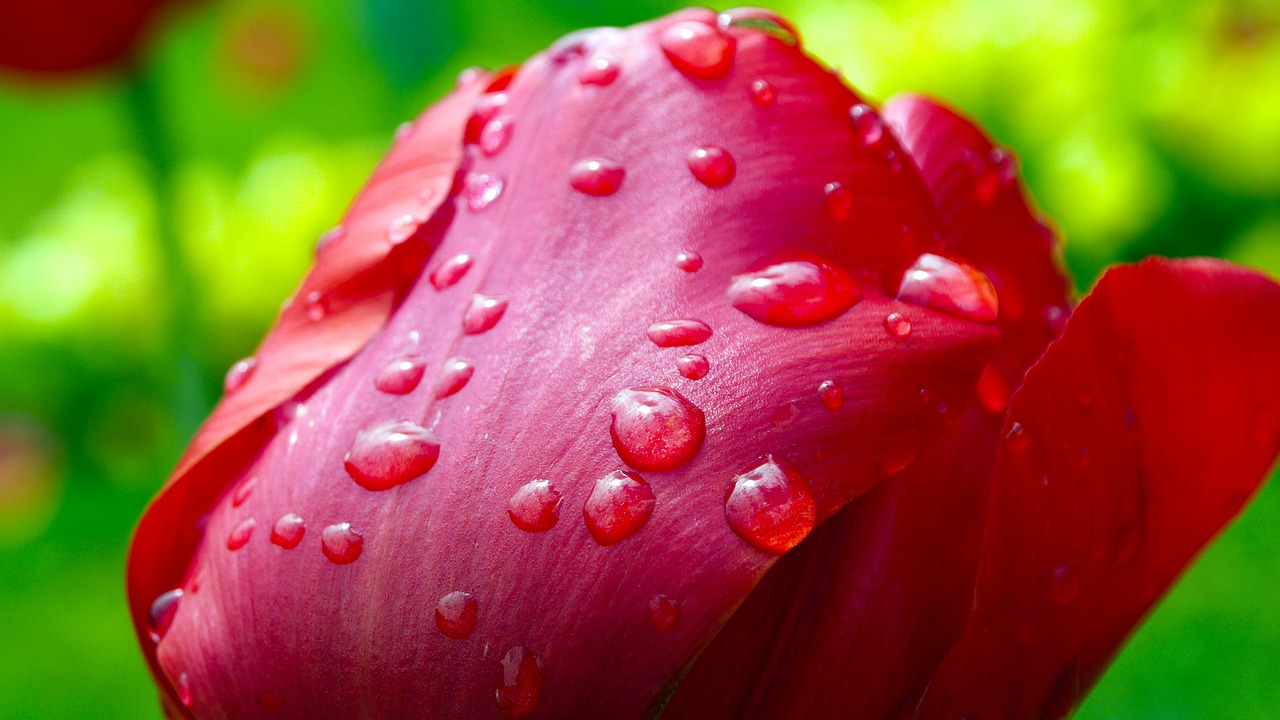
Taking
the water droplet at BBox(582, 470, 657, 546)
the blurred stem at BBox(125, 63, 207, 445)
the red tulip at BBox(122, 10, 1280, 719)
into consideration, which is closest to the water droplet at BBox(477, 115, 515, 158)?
the red tulip at BBox(122, 10, 1280, 719)

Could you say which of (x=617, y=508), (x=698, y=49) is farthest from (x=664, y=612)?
(x=698, y=49)

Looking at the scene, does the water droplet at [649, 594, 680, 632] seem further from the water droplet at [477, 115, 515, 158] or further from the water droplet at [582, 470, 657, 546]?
the water droplet at [477, 115, 515, 158]

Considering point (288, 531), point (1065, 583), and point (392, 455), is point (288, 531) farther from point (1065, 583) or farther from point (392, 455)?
point (1065, 583)

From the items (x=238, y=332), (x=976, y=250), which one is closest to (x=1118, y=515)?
(x=976, y=250)

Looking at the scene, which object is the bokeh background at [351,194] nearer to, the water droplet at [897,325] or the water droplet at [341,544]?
the water droplet at [897,325]

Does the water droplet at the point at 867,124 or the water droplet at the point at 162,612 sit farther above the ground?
the water droplet at the point at 867,124

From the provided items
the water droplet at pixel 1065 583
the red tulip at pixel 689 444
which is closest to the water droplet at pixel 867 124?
the red tulip at pixel 689 444

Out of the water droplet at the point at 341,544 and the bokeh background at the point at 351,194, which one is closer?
the water droplet at the point at 341,544

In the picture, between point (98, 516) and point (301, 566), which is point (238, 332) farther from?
point (301, 566)
